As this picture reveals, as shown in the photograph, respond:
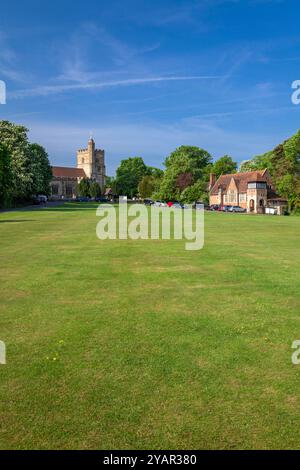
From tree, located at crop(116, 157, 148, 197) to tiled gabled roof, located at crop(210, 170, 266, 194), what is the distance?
5995 cm

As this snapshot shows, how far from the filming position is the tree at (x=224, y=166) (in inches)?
5389

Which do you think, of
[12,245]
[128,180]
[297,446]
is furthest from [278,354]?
[128,180]

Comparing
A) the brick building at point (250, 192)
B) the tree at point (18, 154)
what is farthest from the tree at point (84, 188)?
the tree at point (18, 154)

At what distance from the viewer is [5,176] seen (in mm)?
62250

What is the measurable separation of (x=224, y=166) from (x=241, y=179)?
30.4m

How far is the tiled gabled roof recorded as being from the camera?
103125mm

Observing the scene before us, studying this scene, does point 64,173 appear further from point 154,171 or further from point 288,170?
point 288,170

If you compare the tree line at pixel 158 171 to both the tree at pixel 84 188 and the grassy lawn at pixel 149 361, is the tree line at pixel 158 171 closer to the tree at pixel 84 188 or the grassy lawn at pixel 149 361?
the tree at pixel 84 188

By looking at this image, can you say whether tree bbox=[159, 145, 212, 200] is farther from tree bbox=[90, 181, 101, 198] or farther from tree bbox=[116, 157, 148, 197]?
tree bbox=[116, 157, 148, 197]

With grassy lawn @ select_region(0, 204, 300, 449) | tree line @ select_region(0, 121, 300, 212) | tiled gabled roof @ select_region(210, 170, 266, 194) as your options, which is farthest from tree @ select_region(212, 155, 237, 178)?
grassy lawn @ select_region(0, 204, 300, 449)

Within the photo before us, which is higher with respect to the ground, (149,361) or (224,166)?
(224,166)

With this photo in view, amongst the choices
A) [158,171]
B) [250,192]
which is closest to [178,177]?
[250,192]

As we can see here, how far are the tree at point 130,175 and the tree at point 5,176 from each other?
348 feet

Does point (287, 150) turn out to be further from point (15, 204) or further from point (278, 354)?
point (278, 354)
